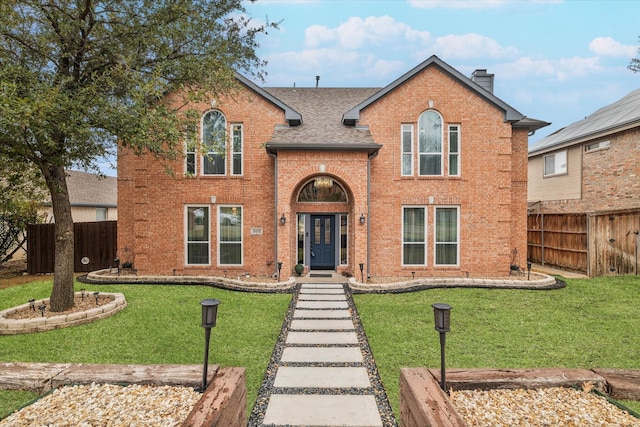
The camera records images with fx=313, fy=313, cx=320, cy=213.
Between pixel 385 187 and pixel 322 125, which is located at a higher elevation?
pixel 322 125

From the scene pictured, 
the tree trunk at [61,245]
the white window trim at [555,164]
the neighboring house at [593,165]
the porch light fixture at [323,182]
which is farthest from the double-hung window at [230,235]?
the white window trim at [555,164]

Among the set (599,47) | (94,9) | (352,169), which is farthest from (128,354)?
(599,47)

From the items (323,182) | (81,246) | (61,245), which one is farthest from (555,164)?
(81,246)

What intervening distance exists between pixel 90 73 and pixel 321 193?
Result: 7.48 m

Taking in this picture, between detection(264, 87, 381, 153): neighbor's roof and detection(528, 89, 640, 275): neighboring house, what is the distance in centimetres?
859

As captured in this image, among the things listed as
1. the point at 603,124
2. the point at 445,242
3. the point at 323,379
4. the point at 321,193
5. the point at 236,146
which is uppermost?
the point at 603,124

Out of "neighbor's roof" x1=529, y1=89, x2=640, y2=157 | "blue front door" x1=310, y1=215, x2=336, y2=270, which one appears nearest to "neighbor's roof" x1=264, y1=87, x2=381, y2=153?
"blue front door" x1=310, y1=215, x2=336, y2=270

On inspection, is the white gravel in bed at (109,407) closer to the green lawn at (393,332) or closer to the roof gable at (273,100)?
the green lawn at (393,332)

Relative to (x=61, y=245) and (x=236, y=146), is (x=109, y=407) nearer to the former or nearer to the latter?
(x=61, y=245)

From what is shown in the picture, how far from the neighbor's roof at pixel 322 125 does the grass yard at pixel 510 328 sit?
504cm

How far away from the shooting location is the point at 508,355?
527cm

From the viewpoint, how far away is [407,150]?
11.4 m

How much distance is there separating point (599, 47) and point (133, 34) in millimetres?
75905

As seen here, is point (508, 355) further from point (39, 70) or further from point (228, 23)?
point (39, 70)
